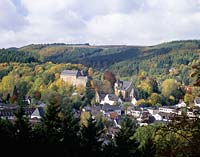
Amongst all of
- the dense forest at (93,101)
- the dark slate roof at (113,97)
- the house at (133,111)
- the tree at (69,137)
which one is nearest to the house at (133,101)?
the dense forest at (93,101)

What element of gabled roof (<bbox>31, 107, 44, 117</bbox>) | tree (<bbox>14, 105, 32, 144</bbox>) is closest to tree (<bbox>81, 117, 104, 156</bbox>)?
tree (<bbox>14, 105, 32, 144</bbox>)

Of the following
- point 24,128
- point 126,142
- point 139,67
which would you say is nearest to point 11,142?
point 24,128

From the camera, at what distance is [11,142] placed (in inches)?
608

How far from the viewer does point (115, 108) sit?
259ft

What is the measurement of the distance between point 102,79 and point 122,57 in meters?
80.4

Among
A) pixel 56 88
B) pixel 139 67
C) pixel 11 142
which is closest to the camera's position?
pixel 11 142

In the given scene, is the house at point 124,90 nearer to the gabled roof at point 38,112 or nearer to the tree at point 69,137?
the gabled roof at point 38,112

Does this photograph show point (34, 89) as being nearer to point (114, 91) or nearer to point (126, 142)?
point (114, 91)

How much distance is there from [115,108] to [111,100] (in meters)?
11.8

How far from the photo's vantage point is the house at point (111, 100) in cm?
8912

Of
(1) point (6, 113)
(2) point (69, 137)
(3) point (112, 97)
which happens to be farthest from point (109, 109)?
(2) point (69, 137)

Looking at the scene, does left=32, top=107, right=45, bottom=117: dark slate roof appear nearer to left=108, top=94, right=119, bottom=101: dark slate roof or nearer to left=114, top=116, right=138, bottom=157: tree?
left=108, top=94, right=119, bottom=101: dark slate roof

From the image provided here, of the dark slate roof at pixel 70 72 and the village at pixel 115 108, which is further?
the dark slate roof at pixel 70 72

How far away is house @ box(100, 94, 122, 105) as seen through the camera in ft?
292
